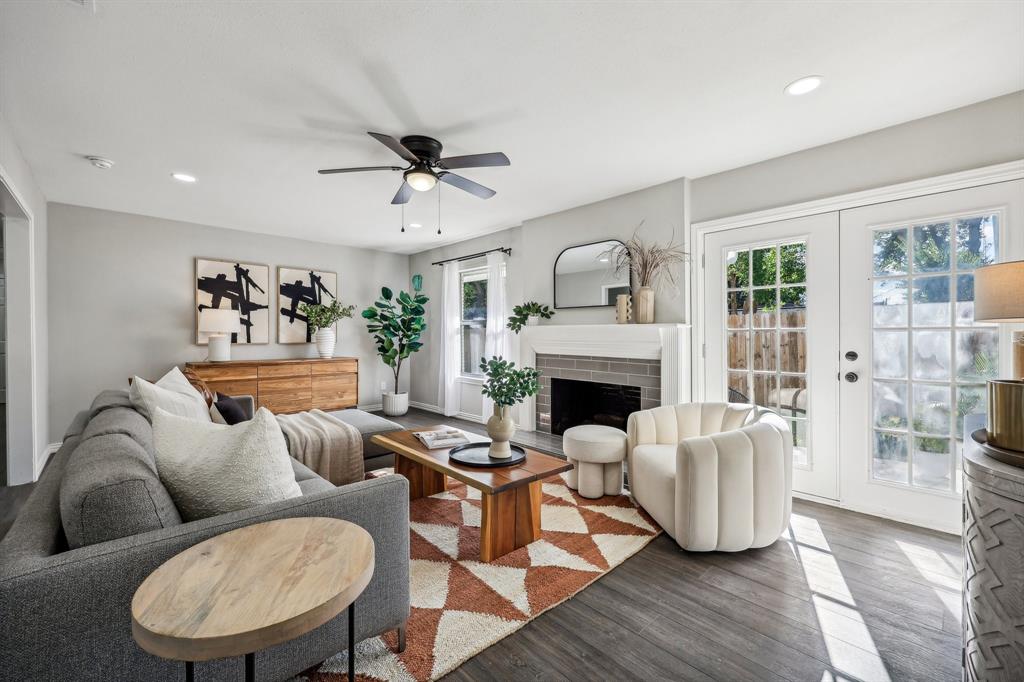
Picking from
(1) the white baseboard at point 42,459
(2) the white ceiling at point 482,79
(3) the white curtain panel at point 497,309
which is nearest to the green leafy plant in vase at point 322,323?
(3) the white curtain panel at point 497,309

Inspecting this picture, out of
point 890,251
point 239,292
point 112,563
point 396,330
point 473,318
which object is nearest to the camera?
point 112,563

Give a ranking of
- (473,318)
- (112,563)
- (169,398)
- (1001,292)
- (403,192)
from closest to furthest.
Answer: (112,563) < (1001,292) < (169,398) < (403,192) < (473,318)

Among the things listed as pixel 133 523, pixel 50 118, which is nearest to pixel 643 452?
pixel 133 523

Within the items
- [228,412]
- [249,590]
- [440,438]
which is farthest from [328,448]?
[249,590]

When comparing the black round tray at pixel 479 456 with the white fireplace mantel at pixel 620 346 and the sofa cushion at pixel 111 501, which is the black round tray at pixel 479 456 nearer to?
the sofa cushion at pixel 111 501

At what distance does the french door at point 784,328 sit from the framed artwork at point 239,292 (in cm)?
499

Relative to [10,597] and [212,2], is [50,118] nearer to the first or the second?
[212,2]

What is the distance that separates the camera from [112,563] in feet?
3.45

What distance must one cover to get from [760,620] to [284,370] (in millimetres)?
4992

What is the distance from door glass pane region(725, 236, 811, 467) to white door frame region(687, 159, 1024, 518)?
7.9 inches

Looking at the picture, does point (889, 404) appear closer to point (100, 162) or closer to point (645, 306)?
point (645, 306)

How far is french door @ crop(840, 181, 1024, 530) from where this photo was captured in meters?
2.50

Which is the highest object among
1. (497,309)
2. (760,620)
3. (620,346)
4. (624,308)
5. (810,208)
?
(810,208)

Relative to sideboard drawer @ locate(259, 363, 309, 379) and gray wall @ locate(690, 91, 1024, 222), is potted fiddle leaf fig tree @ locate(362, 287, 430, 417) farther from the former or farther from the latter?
gray wall @ locate(690, 91, 1024, 222)
